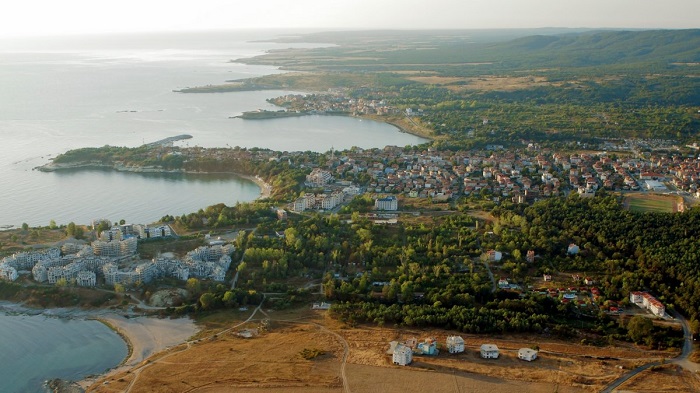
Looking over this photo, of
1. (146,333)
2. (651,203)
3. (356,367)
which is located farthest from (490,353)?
(651,203)

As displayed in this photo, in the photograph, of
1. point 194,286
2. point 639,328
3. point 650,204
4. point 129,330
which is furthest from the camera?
point 650,204

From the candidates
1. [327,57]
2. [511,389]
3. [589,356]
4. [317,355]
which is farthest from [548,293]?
[327,57]

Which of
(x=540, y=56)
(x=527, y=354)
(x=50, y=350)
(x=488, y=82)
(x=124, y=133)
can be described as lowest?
(x=50, y=350)

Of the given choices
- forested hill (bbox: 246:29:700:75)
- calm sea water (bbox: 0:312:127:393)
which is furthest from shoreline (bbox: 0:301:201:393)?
forested hill (bbox: 246:29:700:75)

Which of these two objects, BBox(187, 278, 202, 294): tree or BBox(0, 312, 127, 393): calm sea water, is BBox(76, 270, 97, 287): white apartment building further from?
BBox(187, 278, 202, 294): tree

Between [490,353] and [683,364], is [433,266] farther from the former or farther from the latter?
[683,364]

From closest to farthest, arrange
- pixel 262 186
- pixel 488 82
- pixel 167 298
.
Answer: pixel 167 298 < pixel 262 186 < pixel 488 82
